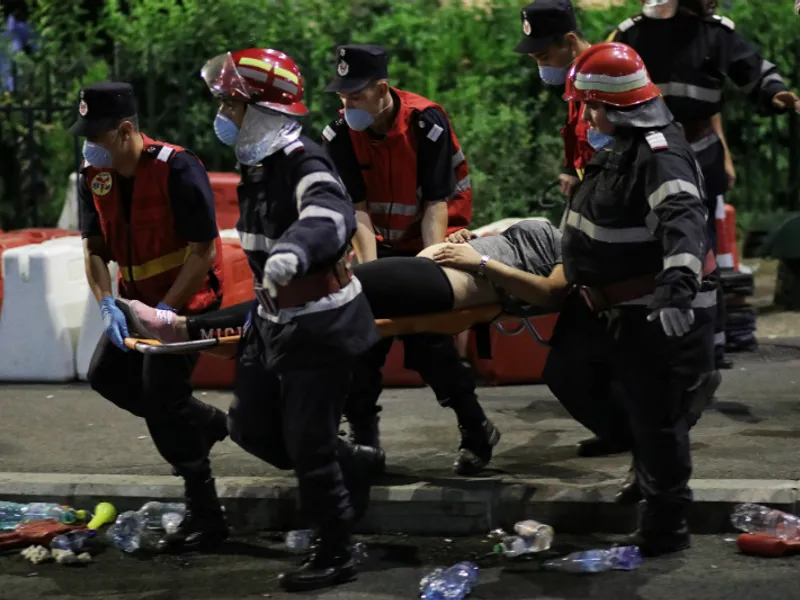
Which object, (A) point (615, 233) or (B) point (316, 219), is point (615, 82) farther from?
(B) point (316, 219)

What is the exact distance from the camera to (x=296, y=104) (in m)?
5.64

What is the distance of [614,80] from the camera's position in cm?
562

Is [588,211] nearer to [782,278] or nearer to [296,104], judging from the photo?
[296,104]

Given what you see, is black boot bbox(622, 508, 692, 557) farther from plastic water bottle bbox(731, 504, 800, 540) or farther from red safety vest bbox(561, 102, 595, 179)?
red safety vest bbox(561, 102, 595, 179)

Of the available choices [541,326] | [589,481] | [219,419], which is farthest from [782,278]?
[219,419]

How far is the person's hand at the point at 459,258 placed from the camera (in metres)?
6.32

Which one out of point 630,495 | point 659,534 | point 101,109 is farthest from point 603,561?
point 101,109

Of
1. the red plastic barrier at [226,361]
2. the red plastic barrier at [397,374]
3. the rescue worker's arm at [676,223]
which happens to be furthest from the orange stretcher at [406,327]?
the red plastic barrier at [226,361]

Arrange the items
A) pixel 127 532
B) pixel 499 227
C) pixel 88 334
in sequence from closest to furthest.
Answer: pixel 127 532
pixel 499 227
pixel 88 334

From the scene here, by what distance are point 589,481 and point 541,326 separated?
2.35 metres

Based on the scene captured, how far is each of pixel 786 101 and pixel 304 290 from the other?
122 inches

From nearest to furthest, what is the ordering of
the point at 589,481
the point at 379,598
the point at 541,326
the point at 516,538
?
the point at 379,598 → the point at 516,538 → the point at 589,481 → the point at 541,326

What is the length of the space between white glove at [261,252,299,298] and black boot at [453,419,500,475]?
1799 millimetres

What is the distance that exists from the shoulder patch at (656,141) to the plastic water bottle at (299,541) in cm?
195
